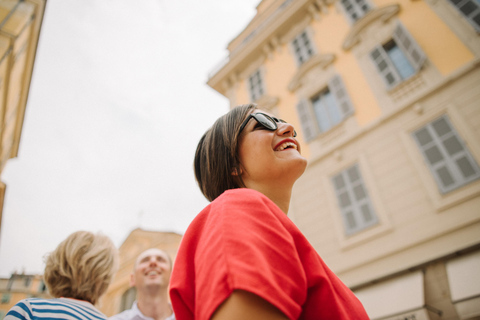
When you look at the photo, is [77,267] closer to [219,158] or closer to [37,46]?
[219,158]

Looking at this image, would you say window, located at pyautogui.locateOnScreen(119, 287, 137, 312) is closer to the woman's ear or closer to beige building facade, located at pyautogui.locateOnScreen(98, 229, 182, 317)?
beige building facade, located at pyautogui.locateOnScreen(98, 229, 182, 317)

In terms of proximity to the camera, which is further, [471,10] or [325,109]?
[325,109]

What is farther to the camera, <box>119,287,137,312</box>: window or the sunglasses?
<box>119,287,137,312</box>: window

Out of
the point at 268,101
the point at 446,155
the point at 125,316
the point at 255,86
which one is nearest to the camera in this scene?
the point at 125,316

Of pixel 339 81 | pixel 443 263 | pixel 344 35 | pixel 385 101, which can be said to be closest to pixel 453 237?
pixel 443 263

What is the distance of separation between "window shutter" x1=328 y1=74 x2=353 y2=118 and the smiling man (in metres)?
6.99

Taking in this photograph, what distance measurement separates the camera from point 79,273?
212cm

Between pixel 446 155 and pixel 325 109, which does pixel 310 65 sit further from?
pixel 446 155

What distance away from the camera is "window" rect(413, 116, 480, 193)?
18.9 ft

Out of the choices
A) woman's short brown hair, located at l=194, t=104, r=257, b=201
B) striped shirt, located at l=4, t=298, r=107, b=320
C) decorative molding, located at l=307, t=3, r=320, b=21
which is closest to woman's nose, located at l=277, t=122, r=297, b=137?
woman's short brown hair, located at l=194, t=104, r=257, b=201

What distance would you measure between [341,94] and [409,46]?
2172 mm

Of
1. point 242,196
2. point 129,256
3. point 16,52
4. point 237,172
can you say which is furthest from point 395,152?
point 129,256

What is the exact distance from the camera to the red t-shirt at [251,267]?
0.58 meters

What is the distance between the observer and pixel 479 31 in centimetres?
628
